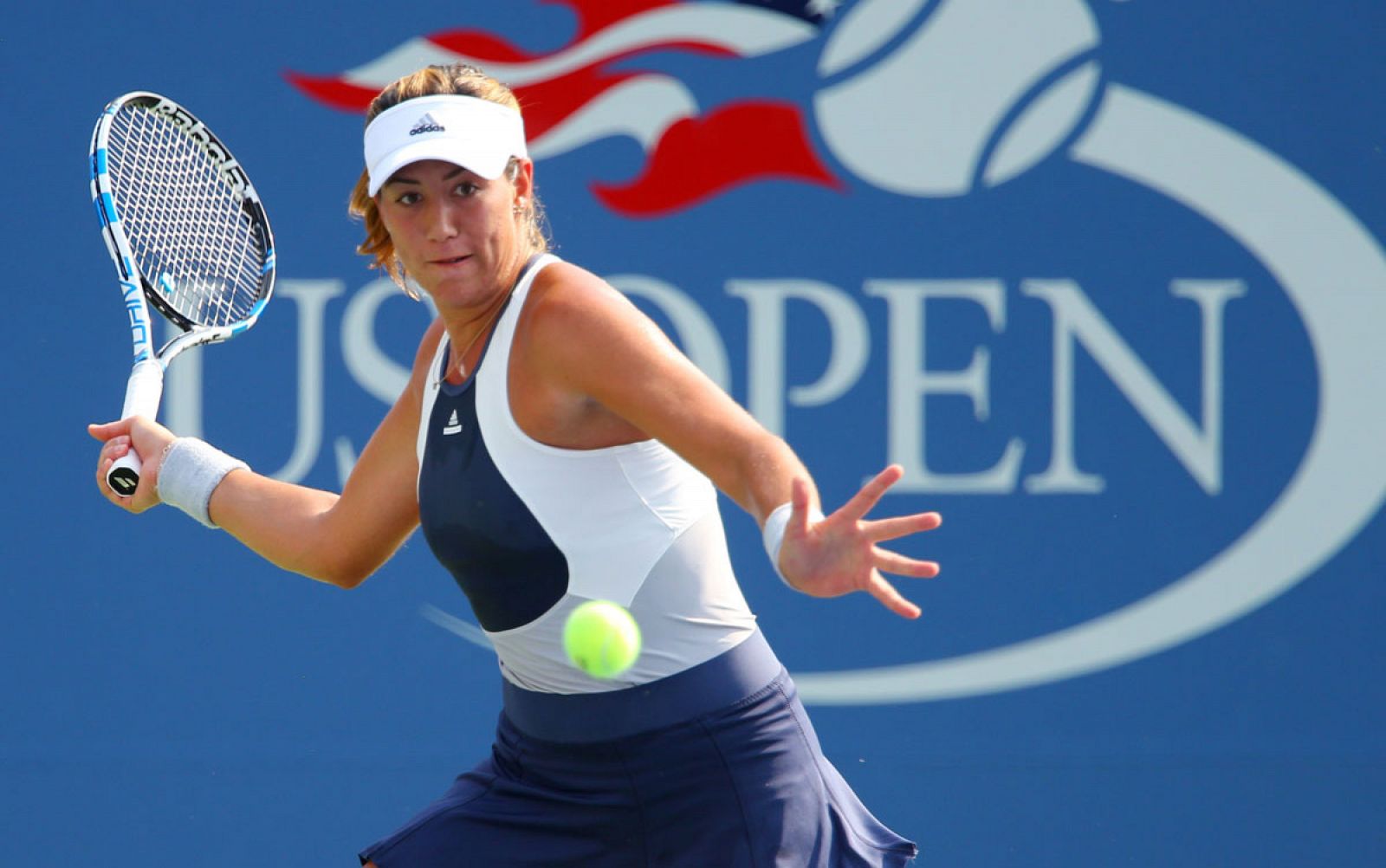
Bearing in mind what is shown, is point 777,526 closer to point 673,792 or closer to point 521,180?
point 673,792

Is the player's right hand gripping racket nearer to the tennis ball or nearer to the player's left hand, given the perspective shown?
the tennis ball

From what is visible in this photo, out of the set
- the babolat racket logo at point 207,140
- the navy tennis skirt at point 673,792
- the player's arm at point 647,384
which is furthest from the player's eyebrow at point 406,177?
the babolat racket logo at point 207,140

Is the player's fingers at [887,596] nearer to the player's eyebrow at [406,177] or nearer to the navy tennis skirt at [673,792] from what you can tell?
the navy tennis skirt at [673,792]

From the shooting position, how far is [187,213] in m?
3.20

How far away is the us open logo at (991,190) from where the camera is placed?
3.92 meters

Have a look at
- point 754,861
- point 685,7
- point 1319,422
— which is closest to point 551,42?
point 685,7

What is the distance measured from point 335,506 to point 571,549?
641 mm

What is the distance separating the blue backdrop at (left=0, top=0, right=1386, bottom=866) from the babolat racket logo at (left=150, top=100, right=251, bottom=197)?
752 millimetres

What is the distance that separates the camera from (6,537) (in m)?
3.88

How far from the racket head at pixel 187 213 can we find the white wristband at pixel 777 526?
150 centimetres

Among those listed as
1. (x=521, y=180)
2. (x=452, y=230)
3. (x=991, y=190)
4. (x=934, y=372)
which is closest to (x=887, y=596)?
(x=452, y=230)

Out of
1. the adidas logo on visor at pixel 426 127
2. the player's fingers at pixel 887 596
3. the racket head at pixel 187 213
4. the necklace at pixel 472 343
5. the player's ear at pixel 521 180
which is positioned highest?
the racket head at pixel 187 213

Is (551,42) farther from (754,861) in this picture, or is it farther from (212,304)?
(754,861)

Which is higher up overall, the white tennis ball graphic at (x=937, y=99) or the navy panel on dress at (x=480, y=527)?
the white tennis ball graphic at (x=937, y=99)
